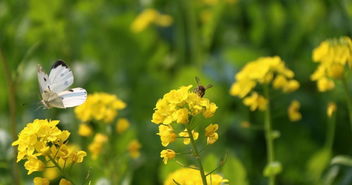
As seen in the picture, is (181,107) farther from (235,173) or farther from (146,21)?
(146,21)

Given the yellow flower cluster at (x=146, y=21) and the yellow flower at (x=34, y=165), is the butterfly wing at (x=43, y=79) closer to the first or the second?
the yellow flower at (x=34, y=165)

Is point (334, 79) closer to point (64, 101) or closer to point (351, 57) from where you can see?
point (351, 57)

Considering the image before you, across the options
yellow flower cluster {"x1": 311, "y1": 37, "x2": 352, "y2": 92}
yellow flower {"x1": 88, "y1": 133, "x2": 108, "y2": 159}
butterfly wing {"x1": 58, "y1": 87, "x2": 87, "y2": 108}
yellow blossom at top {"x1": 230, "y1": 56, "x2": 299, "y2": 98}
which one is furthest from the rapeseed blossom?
yellow flower cluster {"x1": 311, "y1": 37, "x2": 352, "y2": 92}

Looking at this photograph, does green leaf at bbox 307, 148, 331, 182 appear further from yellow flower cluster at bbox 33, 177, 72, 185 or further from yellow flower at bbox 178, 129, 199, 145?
yellow flower cluster at bbox 33, 177, 72, 185

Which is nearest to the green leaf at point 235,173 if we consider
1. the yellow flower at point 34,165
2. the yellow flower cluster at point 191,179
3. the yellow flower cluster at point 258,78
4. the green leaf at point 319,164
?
the yellow flower cluster at point 258,78

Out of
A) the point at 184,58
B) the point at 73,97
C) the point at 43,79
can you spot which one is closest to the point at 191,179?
the point at 73,97

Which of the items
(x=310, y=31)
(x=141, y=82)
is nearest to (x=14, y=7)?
(x=141, y=82)
